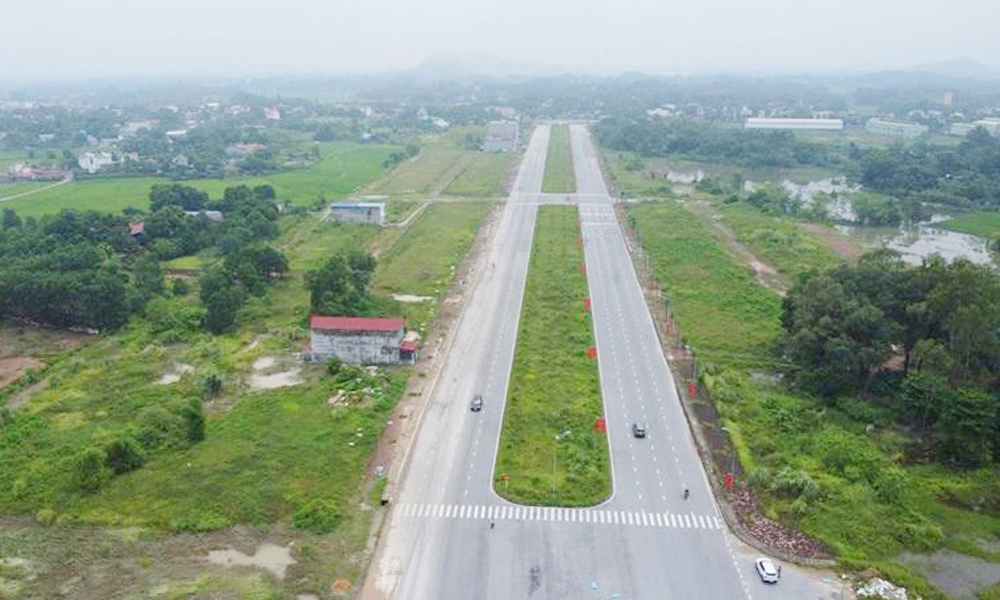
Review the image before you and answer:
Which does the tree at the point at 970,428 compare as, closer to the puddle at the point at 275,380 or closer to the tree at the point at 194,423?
the puddle at the point at 275,380

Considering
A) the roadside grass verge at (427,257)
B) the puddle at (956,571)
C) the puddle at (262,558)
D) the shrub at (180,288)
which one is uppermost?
the roadside grass verge at (427,257)

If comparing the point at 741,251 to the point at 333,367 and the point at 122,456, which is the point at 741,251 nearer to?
the point at 333,367

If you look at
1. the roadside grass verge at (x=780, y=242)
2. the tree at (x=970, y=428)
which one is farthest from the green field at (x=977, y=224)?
the tree at (x=970, y=428)

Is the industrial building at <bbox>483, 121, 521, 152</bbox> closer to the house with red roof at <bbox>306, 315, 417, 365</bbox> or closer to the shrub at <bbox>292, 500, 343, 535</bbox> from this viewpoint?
the house with red roof at <bbox>306, 315, 417, 365</bbox>

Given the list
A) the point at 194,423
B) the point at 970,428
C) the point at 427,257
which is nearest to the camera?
the point at 970,428

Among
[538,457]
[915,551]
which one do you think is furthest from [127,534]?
[915,551]

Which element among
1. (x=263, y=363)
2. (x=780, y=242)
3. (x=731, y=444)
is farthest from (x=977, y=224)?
(x=263, y=363)

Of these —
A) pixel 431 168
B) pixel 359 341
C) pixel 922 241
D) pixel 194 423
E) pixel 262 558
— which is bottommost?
pixel 262 558
